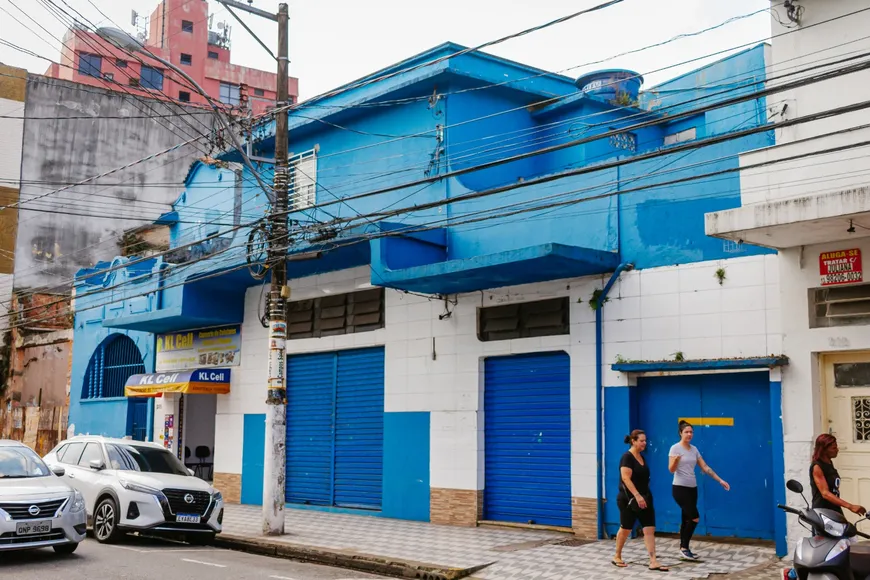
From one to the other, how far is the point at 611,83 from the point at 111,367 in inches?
634

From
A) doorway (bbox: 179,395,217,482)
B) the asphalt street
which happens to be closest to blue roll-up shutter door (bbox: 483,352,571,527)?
the asphalt street

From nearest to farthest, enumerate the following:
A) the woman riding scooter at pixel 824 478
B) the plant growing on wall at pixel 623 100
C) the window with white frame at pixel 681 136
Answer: the woman riding scooter at pixel 824 478
the window with white frame at pixel 681 136
the plant growing on wall at pixel 623 100

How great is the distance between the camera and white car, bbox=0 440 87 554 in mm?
10570

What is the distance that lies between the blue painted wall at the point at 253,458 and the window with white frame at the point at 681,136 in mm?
10259

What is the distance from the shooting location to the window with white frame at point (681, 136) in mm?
17672

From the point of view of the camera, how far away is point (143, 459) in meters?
14.3

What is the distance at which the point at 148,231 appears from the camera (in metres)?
30.9

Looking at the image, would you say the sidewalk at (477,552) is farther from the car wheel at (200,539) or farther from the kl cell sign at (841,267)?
the kl cell sign at (841,267)

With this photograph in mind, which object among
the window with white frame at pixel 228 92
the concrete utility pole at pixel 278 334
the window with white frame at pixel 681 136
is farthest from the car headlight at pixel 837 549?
the window with white frame at pixel 228 92

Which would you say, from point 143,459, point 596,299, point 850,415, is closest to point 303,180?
point 143,459

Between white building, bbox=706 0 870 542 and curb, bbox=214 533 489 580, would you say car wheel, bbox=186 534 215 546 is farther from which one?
white building, bbox=706 0 870 542

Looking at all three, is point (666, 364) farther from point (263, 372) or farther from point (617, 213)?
point (263, 372)

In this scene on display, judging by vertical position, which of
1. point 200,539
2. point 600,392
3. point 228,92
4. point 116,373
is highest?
point 228,92

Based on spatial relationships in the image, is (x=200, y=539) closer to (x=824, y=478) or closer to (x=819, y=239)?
(x=824, y=478)
